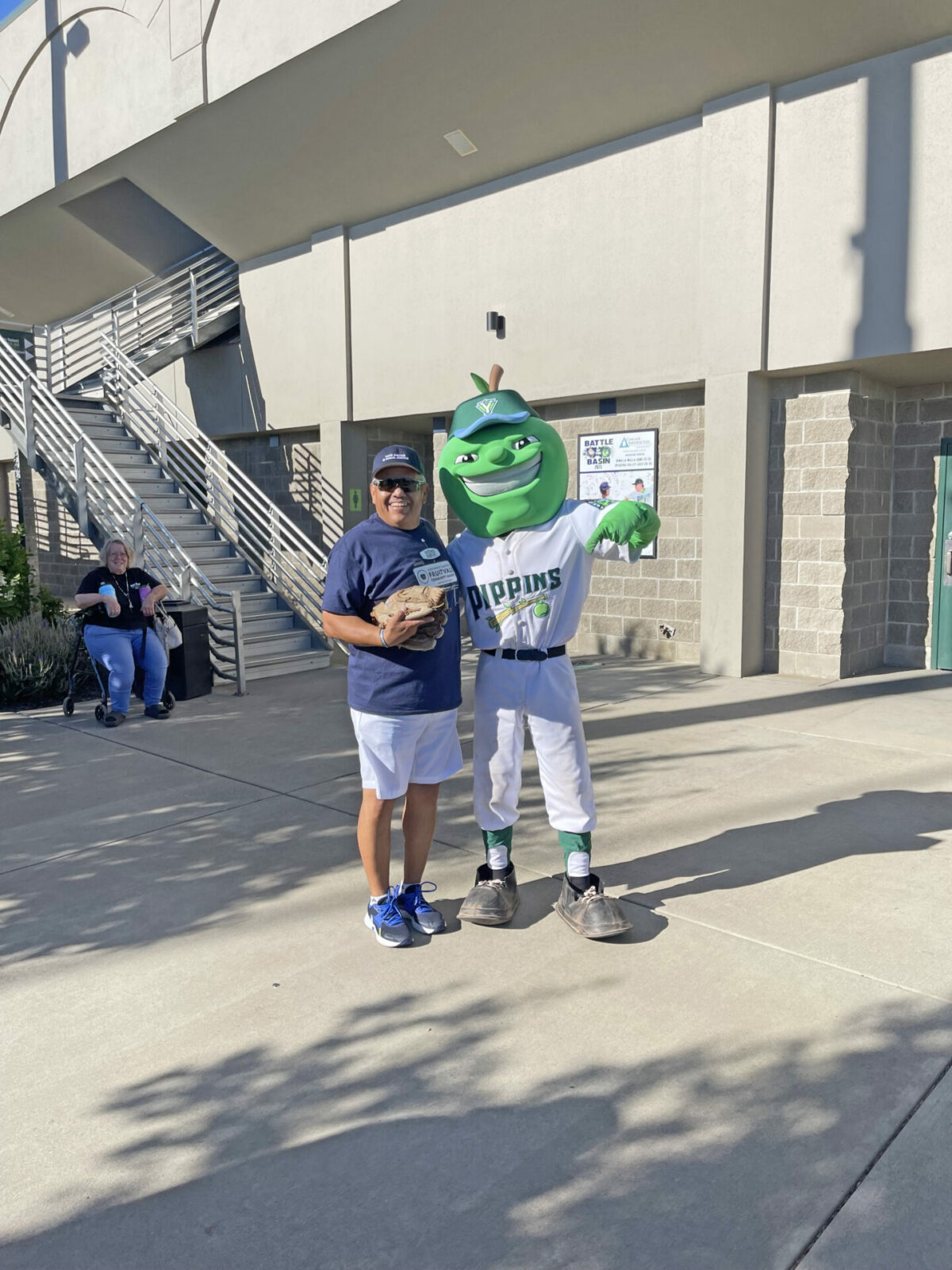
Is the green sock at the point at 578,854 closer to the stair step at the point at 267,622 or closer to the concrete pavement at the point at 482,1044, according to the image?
the concrete pavement at the point at 482,1044

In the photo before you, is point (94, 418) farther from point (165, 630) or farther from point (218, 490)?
point (165, 630)

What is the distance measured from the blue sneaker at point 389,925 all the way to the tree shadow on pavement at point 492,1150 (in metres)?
0.49

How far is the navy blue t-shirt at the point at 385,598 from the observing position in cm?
359

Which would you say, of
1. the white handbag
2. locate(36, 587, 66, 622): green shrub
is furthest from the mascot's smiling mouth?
locate(36, 587, 66, 622): green shrub

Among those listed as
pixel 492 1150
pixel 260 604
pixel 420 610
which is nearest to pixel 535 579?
pixel 420 610

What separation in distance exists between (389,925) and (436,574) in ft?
4.39

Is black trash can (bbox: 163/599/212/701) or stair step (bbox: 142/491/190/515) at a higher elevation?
stair step (bbox: 142/491/190/515)

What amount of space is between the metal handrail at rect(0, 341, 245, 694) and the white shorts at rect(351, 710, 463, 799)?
530 cm

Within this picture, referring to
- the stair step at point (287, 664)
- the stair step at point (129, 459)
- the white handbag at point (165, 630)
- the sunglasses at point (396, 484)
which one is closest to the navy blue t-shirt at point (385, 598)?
the sunglasses at point (396, 484)

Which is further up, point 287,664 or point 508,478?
point 508,478

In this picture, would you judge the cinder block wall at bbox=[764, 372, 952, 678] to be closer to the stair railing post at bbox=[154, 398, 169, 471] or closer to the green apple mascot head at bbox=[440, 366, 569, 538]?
the green apple mascot head at bbox=[440, 366, 569, 538]

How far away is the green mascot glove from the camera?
3711mm

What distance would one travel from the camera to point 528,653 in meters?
3.81

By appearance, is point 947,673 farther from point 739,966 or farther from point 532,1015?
point 532,1015
